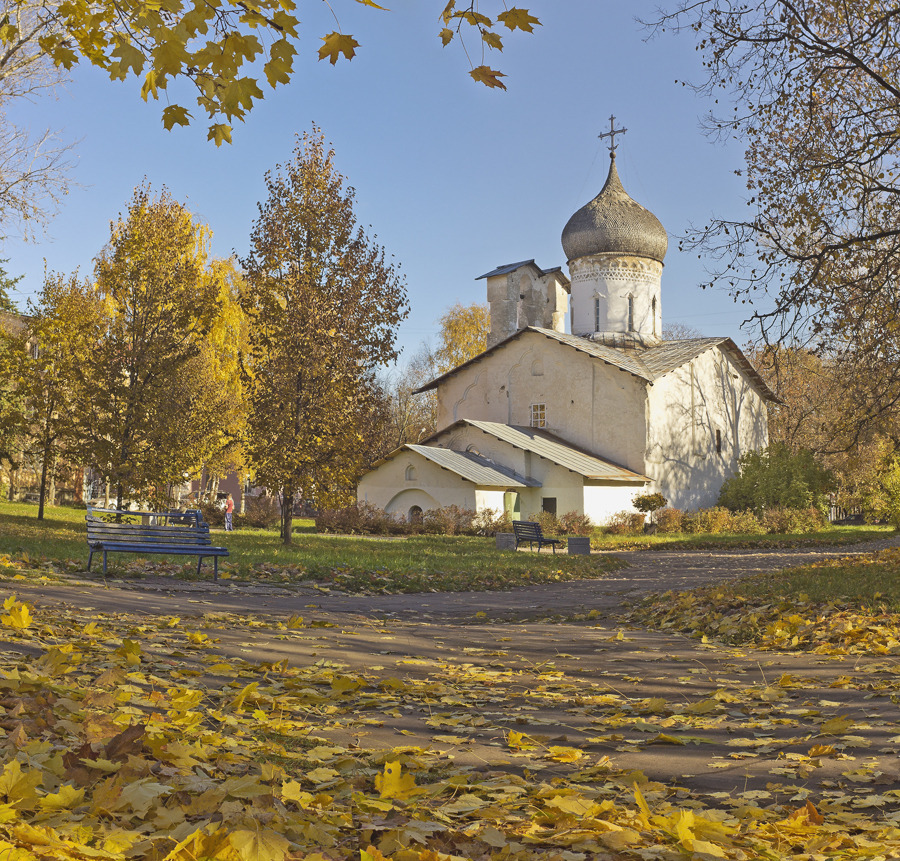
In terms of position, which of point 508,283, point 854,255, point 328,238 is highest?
point 508,283

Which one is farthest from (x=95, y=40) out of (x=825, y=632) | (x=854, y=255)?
(x=854, y=255)

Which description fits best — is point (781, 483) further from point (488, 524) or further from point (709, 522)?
point (488, 524)

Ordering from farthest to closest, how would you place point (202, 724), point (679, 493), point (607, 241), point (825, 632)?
point (607, 241) < point (679, 493) < point (825, 632) < point (202, 724)

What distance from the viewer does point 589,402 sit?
41.3 meters

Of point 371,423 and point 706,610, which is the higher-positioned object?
point 371,423

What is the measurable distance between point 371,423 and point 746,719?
17178 mm

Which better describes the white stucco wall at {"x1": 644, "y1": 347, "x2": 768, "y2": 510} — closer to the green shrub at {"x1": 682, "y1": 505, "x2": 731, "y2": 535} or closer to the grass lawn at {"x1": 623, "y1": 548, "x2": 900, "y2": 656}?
the green shrub at {"x1": 682, "y1": 505, "x2": 731, "y2": 535}

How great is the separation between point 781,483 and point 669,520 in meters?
6.35

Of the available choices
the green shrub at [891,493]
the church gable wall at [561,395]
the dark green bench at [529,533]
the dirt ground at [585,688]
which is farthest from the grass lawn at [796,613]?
the church gable wall at [561,395]

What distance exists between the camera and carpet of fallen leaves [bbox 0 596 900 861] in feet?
8.23

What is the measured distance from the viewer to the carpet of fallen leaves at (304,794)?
251 centimetres

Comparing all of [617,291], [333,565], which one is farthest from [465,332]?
[333,565]

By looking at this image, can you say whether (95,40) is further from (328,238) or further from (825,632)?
(328,238)

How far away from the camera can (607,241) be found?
146 ft
